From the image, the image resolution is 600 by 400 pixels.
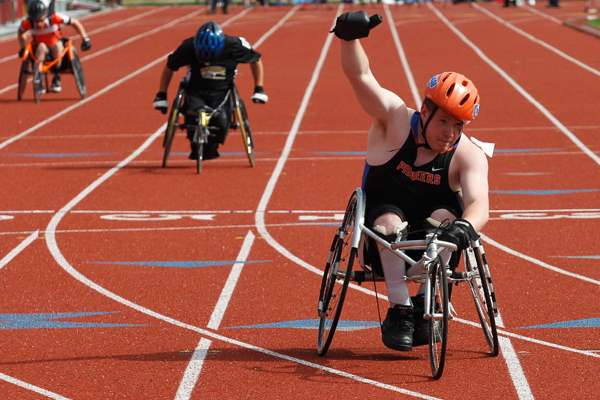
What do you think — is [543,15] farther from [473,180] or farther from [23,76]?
[473,180]

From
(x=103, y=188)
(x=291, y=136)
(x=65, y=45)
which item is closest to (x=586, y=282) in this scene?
(x=103, y=188)

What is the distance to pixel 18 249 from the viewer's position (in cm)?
1166

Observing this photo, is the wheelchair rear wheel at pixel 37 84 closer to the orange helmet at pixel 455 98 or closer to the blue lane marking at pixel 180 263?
the blue lane marking at pixel 180 263

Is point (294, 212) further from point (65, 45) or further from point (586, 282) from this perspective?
point (65, 45)

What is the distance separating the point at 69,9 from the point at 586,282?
46.2m

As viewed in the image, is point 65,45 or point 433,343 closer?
point 433,343

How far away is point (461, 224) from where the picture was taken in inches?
281

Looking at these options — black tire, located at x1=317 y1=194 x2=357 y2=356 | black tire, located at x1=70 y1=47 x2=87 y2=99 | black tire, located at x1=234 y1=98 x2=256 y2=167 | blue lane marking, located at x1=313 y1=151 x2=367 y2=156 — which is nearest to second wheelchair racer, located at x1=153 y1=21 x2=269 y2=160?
black tire, located at x1=234 y1=98 x2=256 y2=167

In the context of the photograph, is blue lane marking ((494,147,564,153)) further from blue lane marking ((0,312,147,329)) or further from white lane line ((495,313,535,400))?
white lane line ((495,313,535,400))

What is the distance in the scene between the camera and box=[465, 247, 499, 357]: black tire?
282 inches

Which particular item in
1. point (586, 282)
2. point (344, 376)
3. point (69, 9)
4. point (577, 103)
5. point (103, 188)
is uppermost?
point (344, 376)

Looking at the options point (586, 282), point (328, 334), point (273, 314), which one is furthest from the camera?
point (586, 282)

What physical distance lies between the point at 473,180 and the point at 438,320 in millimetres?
701

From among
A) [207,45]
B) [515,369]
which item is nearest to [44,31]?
[207,45]
